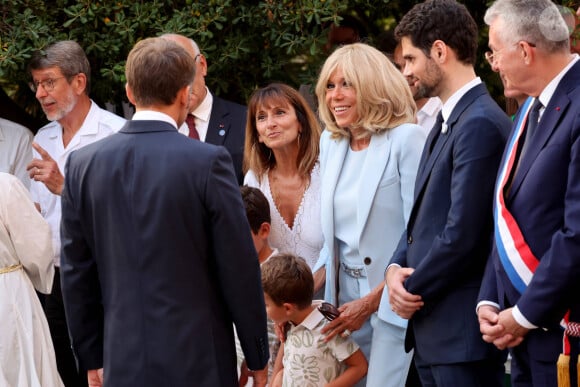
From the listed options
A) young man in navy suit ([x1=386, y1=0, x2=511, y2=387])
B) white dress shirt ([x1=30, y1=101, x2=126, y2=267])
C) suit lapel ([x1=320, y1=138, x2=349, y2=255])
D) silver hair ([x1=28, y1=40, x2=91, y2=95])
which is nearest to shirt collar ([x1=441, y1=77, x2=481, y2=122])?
young man in navy suit ([x1=386, y1=0, x2=511, y2=387])

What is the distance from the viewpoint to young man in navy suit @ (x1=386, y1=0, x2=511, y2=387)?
425 centimetres

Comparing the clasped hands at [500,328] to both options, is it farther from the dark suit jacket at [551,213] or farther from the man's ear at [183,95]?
the man's ear at [183,95]

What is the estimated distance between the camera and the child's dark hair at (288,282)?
504 centimetres

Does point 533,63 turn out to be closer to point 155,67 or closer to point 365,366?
point 155,67

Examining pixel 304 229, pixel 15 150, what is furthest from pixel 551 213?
pixel 15 150

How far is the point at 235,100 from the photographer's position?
7.11 meters

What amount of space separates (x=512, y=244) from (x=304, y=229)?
1.91 metres

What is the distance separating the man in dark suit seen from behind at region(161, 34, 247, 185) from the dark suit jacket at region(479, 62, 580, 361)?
2.54 meters

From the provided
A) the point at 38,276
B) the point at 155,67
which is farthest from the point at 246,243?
the point at 38,276

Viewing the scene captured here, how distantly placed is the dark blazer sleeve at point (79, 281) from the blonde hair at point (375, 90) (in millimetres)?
1489

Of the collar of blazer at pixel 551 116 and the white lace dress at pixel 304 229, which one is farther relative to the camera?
the white lace dress at pixel 304 229

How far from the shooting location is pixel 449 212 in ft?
14.1

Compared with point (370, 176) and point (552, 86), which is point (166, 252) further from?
point (552, 86)

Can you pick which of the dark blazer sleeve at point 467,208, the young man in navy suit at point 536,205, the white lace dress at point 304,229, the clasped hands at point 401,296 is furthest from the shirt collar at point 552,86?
the white lace dress at point 304,229
